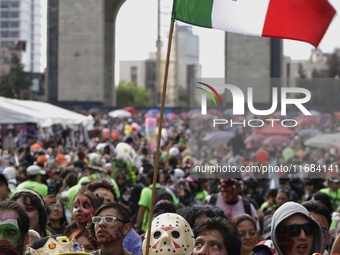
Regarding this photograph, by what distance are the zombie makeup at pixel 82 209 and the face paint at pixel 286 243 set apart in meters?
2.12

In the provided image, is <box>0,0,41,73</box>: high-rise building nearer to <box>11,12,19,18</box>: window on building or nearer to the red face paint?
<box>11,12,19,18</box>: window on building

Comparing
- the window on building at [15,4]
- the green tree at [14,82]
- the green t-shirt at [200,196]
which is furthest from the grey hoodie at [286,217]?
the window on building at [15,4]

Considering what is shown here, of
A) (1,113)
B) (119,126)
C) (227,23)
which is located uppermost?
(227,23)

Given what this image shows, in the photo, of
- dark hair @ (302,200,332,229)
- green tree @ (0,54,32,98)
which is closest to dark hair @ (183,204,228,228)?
dark hair @ (302,200,332,229)

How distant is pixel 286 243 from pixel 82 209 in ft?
7.44

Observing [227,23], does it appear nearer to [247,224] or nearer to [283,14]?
[283,14]

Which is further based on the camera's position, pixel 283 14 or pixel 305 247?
pixel 283 14

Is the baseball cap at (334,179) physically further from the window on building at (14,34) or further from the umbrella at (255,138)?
the window on building at (14,34)

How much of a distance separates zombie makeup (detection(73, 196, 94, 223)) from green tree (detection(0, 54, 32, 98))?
67533mm

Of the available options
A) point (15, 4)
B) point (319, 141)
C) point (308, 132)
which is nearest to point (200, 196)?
point (308, 132)

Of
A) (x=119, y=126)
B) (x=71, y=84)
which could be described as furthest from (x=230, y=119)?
(x=71, y=84)

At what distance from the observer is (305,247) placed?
12.0 ft

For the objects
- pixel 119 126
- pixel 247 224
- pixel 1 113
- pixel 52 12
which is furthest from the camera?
pixel 52 12

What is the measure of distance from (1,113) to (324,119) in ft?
18.3
